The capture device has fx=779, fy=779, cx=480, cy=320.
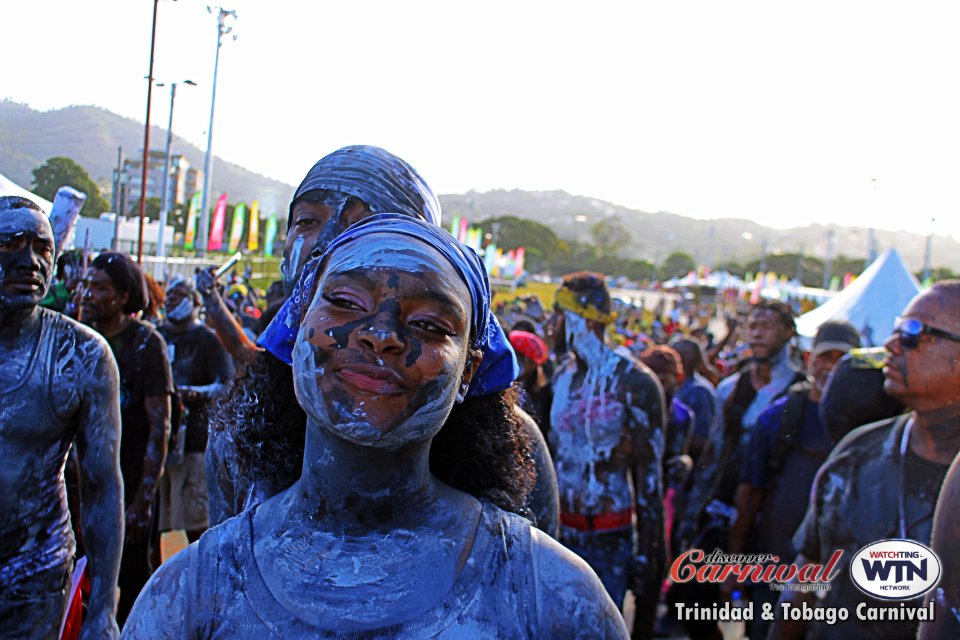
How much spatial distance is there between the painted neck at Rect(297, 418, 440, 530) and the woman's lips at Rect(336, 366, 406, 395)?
0.11 meters

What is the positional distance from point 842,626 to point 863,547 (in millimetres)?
305

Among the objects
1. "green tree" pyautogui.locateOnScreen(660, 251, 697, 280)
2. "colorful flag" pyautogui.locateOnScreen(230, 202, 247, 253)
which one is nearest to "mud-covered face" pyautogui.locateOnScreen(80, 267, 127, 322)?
"colorful flag" pyautogui.locateOnScreen(230, 202, 247, 253)

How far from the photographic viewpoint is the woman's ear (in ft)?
4.73

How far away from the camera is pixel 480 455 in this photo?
1541 mm

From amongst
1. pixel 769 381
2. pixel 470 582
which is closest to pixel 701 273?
pixel 769 381

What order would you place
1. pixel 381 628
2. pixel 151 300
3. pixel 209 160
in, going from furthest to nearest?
pixel 209 160, pixel 151 300, pixel 381 628

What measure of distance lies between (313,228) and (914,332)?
2.12 metres

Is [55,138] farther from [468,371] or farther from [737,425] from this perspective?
[737,425]

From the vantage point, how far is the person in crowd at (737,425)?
4883 millimetres

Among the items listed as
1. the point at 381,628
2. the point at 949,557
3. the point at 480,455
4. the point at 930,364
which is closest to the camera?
the point at 381,628

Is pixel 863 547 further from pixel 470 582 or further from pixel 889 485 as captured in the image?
pixel 470 582

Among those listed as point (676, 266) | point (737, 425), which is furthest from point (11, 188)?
point (676, 266)

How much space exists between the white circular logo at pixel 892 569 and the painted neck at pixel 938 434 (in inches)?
12.2

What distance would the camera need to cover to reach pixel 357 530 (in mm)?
1298
